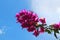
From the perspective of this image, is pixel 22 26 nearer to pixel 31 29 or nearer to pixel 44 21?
pixel 31 29

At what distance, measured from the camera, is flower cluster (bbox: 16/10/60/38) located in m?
3.48

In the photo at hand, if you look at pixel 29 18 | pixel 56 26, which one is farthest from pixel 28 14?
pixel 56 26

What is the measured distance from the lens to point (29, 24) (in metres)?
3.50

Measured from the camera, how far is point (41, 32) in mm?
3654

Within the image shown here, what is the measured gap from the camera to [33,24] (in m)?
3.49

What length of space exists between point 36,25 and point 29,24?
139 millimetres

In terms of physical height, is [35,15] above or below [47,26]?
above

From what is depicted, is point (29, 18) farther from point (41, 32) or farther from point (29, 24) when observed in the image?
point (41, 32)

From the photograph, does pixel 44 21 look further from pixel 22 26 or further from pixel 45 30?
pixel 22 26

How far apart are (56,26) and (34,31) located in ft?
1.46

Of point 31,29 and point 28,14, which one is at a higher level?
point 28,14

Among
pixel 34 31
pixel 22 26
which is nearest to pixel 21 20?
pixel 22 26

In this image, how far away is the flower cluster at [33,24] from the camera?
3480mm

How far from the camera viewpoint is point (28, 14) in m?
3.61
